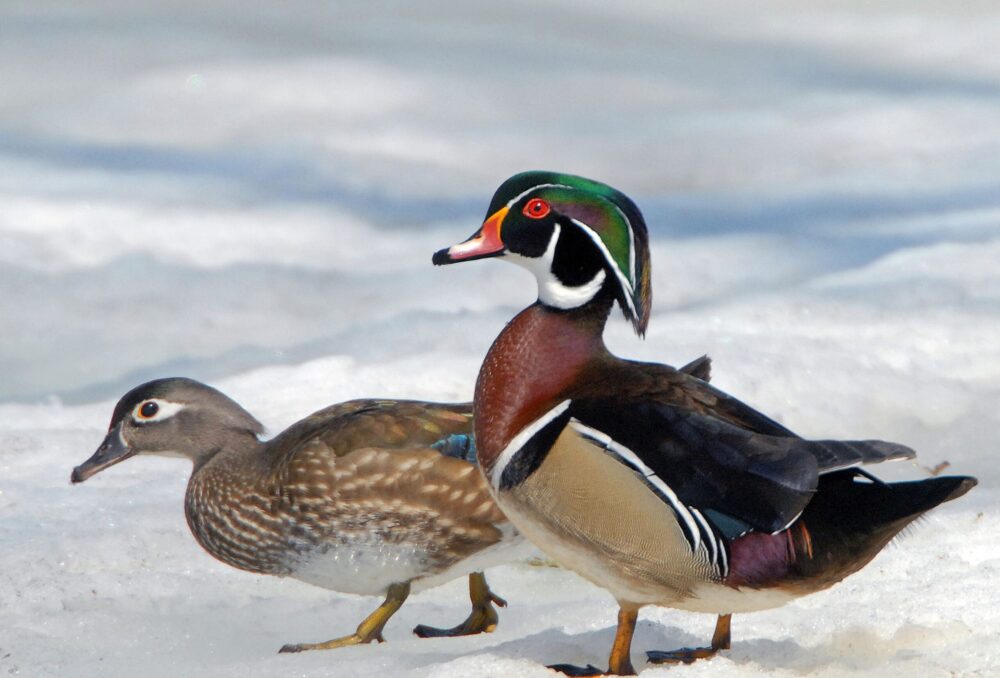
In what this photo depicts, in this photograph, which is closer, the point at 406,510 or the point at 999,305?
the point at 406,510

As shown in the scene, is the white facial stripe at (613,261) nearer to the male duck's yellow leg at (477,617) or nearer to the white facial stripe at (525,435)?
the white facial stripe at (525,435)

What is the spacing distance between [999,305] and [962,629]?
449 centimetres

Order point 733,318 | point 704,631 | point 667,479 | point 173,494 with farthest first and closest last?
point 733,318 → point 173,494 → point 704,631 → point 667,479

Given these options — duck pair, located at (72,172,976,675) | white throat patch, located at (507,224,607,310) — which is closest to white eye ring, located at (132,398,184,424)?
duck pair, located at (72,172,976,675)

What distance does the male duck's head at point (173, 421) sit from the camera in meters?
4.82

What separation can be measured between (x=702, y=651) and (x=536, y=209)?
1.06m

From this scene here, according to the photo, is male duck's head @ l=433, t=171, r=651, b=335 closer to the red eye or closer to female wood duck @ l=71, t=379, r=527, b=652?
the red eye

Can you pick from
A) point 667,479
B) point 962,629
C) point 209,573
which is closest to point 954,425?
point 962,629

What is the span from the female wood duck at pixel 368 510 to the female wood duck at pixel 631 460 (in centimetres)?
88

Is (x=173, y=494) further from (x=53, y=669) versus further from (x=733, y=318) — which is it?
(x=733, y=318)

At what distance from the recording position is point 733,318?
7707 millimetres

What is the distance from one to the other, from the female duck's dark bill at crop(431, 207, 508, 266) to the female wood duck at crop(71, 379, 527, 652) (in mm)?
1035

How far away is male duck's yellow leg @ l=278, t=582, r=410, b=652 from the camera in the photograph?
404 cm

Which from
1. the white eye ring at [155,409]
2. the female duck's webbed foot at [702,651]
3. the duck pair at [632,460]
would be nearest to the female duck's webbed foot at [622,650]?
the duck pair at [632,460]
